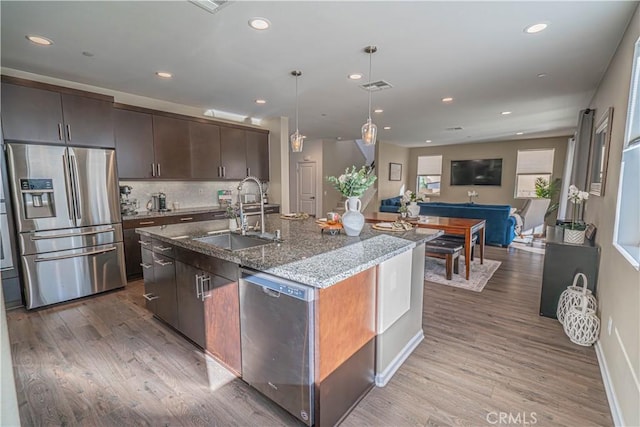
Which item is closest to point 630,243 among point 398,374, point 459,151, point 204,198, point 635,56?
point 635,56

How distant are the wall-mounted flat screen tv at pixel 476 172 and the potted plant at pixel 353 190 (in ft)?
28.1

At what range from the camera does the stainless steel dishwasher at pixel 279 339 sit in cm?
156

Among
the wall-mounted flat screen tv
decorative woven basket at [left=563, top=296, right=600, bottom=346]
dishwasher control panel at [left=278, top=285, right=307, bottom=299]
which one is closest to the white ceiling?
dishwasher control panel at [left=278, top=285, right=307, bottom=299]

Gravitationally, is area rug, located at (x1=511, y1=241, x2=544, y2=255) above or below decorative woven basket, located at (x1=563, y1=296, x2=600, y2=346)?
below

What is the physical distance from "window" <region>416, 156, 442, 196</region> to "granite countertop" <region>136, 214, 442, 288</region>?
8512mm

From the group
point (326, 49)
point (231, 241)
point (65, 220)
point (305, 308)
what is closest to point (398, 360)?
point (305, 308)

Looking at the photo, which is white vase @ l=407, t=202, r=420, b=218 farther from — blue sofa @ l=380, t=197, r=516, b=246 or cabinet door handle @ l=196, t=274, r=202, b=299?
cabinet door handle @ l=196, t=274, r=202, b=299

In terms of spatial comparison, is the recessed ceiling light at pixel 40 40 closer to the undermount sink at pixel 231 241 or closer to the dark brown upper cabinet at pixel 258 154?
the undermount sink at pixel 231 241

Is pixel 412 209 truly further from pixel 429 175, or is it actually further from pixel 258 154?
pixel 429 175

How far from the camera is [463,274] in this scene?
171 inches

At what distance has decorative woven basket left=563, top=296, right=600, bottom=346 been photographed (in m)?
2.46

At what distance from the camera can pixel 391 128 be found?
22.6ft

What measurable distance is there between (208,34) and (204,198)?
331 cm

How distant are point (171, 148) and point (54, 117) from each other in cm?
146
